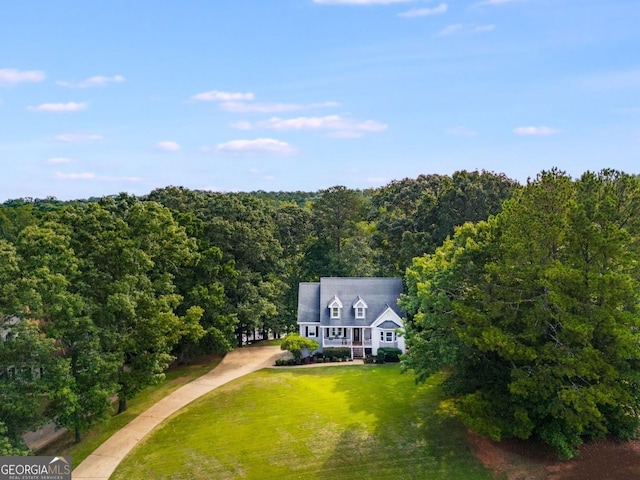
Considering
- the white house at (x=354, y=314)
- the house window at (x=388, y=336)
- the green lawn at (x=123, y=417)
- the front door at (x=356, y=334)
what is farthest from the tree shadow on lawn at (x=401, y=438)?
the green lawn at (x=123, y=417)

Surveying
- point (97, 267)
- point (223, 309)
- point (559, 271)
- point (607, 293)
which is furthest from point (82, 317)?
point (607, 293)

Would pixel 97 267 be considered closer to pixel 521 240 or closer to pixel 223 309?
pixel 223 309

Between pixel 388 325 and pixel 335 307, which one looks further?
pixel 335 307

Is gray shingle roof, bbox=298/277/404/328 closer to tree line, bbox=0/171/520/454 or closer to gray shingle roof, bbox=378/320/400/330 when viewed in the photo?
gray shingle roof, bbox=378/320/400/330

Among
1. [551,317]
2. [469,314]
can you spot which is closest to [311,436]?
[469,314]

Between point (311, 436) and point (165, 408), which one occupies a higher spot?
point (165, 408)

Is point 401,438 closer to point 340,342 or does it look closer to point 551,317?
point 551,317
